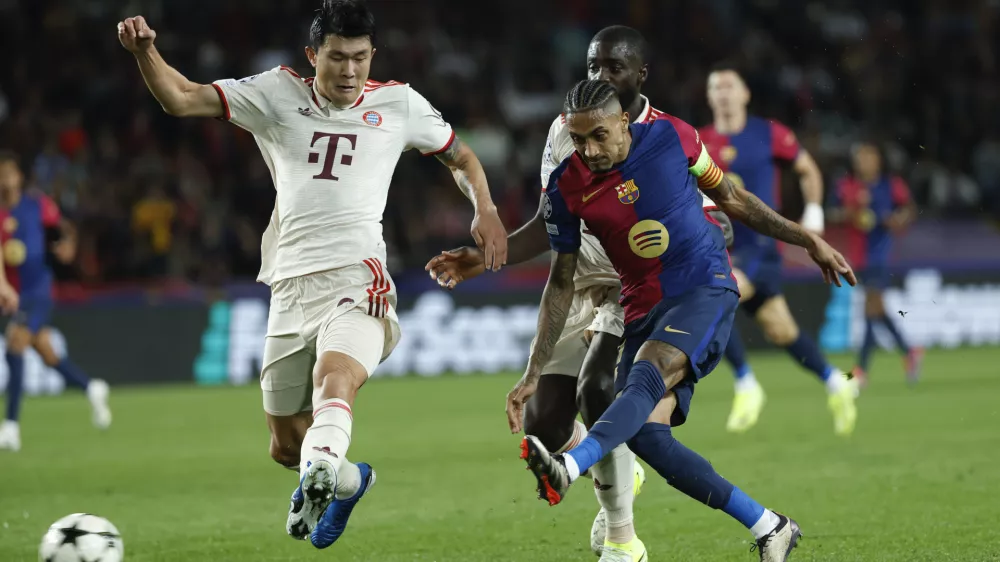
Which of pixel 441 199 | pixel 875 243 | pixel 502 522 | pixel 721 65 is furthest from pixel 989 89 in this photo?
pixel 502 522

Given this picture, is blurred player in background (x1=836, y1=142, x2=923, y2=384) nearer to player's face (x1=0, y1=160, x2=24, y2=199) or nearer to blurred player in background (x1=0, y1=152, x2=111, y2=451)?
blurred player in background (x1=0, y1=152, x2=111, y2=451)

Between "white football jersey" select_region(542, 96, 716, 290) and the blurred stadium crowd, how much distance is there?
10493 mm

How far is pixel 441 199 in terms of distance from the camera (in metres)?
18.3

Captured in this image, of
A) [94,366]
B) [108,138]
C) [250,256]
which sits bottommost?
[94,366]

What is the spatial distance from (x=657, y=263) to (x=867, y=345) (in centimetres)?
898

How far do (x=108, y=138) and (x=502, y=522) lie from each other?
12.2 m

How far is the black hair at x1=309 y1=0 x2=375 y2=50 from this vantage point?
567cm

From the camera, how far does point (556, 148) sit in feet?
21.0

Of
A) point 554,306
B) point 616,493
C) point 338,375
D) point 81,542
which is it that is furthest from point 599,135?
point 81,542

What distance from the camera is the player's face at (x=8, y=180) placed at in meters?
12.1

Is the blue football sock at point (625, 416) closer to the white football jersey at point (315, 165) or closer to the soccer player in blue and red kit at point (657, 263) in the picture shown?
the soccer player in blue and red kit at point (657, 263)

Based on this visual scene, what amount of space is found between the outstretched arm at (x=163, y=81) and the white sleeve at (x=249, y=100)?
0.16 feet

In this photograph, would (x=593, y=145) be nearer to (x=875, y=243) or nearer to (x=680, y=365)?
(x=680, y=365)

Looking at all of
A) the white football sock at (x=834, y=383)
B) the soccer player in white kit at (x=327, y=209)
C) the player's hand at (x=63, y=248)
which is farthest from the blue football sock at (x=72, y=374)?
the soccer player in white kit at (x=327, y=209)
